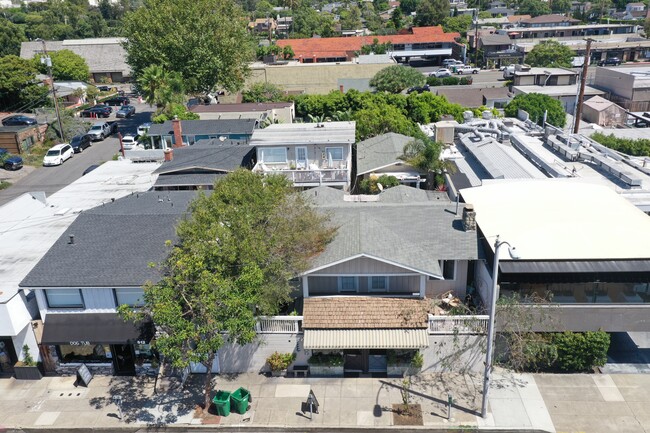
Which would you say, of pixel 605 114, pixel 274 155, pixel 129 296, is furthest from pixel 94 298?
pixel 605 114

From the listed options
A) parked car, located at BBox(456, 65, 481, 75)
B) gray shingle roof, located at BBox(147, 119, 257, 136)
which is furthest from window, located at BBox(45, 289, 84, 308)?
parked car, located at BBox(456, 65, 481, 75)

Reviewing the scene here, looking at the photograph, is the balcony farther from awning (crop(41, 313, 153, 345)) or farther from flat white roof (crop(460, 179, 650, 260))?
awning (crop(41, 313, 153, 345))

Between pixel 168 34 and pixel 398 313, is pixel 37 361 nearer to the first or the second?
pixel 398 313

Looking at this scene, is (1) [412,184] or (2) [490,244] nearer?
(2) [490,244]

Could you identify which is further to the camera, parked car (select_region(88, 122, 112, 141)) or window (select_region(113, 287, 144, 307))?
parked car (select_region(88, 122, 112, 141))

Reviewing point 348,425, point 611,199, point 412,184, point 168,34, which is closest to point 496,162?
point 412,184

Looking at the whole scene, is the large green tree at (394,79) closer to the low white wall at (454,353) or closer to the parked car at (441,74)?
the parked car at (441,74)
